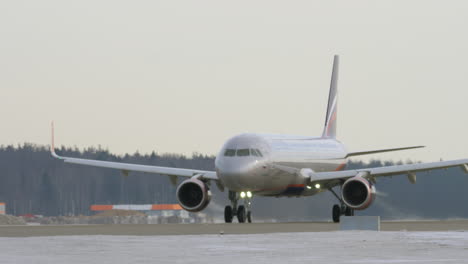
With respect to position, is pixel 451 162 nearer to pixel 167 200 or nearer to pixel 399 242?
pixel 399 242

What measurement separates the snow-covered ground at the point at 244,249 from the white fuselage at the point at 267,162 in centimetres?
1820

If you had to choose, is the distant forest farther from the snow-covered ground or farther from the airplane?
the snow-covered ground

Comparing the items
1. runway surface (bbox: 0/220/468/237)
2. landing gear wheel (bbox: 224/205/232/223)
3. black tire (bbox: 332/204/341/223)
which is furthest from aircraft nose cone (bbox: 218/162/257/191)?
runway surface (bbox: 0/220/468/237)

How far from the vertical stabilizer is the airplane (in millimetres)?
5778

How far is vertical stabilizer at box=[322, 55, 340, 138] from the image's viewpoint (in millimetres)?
58188

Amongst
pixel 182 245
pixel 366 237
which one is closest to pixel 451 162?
pixel 366 237

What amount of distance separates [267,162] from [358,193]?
421 cm

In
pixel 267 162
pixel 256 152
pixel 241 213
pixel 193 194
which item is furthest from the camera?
pixel 241 213

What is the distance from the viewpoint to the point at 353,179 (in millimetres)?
44844

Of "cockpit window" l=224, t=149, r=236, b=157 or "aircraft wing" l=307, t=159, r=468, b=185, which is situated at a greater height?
"cockpit window" l=224, t=149, r=236, b=157

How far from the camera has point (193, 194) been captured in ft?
155

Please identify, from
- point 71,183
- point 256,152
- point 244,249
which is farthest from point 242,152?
point 71,183

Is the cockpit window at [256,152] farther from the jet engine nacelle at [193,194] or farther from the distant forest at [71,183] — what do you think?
the distant forest at [71,183]

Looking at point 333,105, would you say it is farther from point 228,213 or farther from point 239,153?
point 239,153
